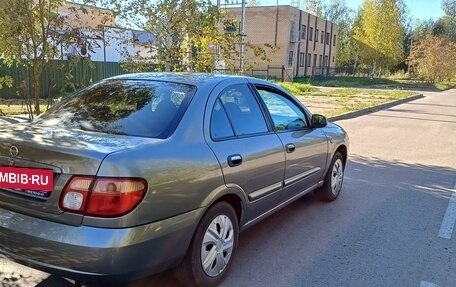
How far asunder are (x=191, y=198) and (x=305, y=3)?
2705 inches

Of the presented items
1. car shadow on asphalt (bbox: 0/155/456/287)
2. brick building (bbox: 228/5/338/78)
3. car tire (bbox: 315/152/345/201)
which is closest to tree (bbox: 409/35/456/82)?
brick building (bbox: 228/5/338/78)

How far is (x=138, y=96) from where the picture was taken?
3.33 meters

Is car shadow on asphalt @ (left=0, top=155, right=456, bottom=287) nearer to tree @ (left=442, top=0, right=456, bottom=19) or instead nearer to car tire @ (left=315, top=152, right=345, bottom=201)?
car tire @ (left=315, top=152, right=345, bottom=201)

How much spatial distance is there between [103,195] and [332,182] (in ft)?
11.5

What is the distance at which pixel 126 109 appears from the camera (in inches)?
125

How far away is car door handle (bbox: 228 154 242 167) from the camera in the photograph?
122 inches

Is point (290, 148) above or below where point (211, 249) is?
above

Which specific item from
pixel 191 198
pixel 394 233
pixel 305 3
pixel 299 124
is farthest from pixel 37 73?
pixel 305 3

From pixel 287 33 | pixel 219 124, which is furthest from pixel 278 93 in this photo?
pixel 287 33

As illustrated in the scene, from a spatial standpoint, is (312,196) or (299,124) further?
(312,196)

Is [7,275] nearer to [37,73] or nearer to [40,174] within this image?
[40,174]

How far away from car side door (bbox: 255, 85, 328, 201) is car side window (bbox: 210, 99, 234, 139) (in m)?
0.72

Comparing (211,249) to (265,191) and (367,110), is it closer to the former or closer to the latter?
(265,191)

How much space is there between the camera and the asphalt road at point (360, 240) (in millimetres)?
3330
